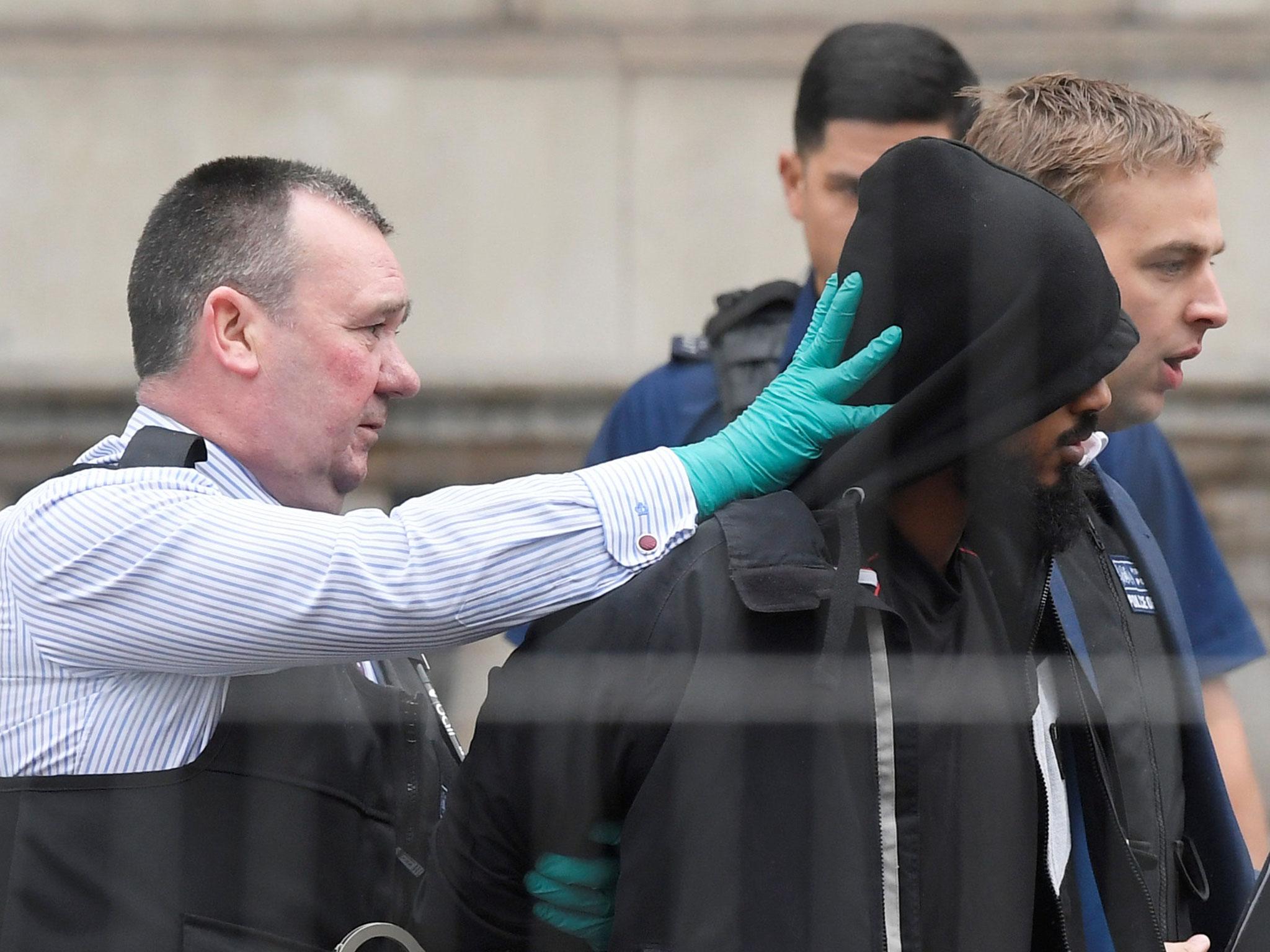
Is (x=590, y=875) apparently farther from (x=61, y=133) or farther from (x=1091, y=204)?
(x=61, y=133)

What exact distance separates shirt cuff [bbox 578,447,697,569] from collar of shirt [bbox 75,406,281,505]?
1.02 feet

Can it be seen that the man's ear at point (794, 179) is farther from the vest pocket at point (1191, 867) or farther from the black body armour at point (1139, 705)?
the vest pocket at point (1191, 867)

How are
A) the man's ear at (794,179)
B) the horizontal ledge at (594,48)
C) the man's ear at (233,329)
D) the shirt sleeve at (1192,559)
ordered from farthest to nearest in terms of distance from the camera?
the horizontal ledge at (594,48), the man's ear at (794,179), the shirt sleeve at (1192,559), the man's ear at (233,329)

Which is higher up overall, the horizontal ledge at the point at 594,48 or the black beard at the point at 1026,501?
the horizontal ledge at the point at 594,48

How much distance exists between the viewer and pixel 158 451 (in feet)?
4.21

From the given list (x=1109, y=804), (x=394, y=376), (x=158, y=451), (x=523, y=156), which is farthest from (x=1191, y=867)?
(x=523, y=156)

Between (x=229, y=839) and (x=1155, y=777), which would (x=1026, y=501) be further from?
(x=229, y=839)

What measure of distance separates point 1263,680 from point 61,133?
2.27 metres

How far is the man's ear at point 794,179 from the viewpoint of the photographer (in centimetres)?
225

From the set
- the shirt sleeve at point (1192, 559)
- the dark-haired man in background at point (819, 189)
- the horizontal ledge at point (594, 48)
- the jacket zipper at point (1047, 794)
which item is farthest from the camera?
the horizontal ledge at point (594, 48)

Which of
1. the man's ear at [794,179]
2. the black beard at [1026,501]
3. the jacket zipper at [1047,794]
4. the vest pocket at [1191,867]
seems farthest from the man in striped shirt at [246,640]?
the man's ear at [794,179]

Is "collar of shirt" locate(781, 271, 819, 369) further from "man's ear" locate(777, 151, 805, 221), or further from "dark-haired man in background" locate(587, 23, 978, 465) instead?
"man's ear" locate(777, 151, 805, 221)

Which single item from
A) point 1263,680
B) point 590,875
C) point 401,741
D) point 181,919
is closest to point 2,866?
point 181,919

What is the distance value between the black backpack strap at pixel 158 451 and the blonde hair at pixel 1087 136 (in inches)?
31.5
